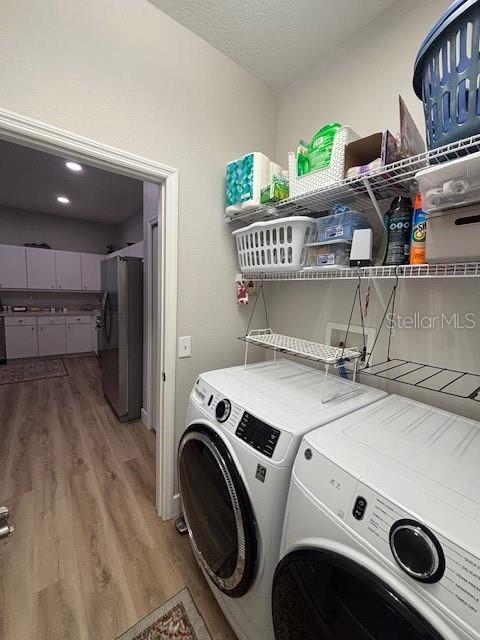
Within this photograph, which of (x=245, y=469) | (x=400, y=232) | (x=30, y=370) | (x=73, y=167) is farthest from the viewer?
(x=30, y=370)

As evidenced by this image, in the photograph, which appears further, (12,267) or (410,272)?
(12,267)

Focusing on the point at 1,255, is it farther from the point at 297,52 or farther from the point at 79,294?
the point at 297,52

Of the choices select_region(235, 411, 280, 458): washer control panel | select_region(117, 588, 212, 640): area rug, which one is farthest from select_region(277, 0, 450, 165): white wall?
select_region(117, 588, 212, 640): area rug

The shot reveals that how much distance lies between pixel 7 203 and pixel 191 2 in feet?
16.8

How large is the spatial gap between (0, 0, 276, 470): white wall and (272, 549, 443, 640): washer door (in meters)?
1.03

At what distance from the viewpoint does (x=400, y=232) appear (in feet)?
3.26

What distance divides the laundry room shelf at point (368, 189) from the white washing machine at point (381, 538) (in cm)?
84

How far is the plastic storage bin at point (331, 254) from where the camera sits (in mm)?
1156

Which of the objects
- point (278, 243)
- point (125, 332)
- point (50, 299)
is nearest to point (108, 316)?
point (125, 332)

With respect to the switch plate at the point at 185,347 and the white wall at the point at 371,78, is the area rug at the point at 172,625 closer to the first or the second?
the switch plate at the point at 185,347

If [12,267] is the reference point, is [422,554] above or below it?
below

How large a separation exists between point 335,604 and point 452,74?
4.20 feet

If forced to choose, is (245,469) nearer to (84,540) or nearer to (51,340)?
(84,540)

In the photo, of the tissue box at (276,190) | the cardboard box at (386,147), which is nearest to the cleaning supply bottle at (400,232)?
the cardboard box at (386,147)
